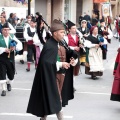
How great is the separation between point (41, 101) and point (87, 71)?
5640 millimetres

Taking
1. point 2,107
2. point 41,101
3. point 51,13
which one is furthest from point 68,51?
point 51,13

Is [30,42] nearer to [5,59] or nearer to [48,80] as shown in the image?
[5,59]

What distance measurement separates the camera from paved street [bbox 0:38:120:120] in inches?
281

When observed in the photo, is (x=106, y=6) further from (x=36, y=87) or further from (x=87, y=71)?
(x=36, y=87)

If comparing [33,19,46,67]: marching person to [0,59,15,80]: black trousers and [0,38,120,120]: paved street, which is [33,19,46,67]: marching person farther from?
[0,59,15,80]: black trousers

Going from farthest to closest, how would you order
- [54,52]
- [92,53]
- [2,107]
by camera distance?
[92,53] → [2,107] → [54,52]

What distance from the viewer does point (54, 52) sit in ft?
18.6

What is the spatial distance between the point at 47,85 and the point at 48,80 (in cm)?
7

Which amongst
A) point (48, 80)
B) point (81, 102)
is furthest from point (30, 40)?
point (48, 80)

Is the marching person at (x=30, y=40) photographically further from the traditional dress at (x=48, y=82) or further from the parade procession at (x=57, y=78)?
the traditional dress at (x=48, y=82)

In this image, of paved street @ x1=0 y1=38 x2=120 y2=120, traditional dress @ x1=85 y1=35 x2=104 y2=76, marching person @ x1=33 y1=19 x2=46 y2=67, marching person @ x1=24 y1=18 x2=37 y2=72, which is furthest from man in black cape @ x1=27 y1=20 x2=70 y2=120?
marching person @ x1=24 y1=18 x2=37 y2=72

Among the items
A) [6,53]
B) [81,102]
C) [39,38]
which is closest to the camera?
[81,102]

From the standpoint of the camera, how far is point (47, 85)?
5645mm

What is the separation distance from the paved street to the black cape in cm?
126
